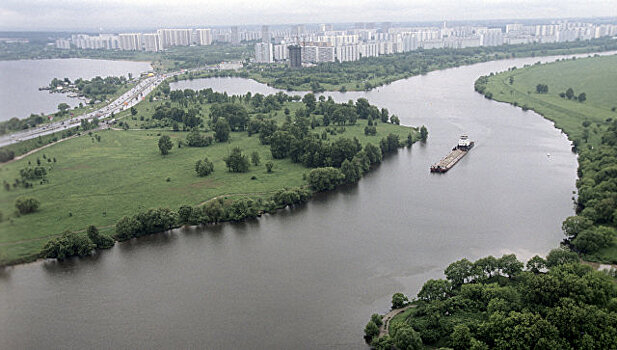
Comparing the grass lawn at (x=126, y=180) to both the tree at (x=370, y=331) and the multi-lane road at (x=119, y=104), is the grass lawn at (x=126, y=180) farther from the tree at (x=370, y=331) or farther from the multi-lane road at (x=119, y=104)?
the tree at (x=370, y=331)

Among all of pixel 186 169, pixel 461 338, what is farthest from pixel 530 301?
pixel 186 169

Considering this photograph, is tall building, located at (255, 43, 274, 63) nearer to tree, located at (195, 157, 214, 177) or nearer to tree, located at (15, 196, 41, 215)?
tree, located at (195, 157, 214, 177)

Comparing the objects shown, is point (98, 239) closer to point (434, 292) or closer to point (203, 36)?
point (434, 292)

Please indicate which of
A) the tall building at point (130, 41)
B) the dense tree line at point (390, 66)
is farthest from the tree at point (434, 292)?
the tall building at point (130, 41)

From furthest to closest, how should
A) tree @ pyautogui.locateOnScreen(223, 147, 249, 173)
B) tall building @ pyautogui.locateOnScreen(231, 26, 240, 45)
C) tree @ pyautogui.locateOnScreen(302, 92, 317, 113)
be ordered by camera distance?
tall building @ pyautogui.locateOnScreen(231, 26, 240, 45)
tree @ pyautogui.locateOnScreen(302, 92, 317, 113)
tree @ pyautogui.locateOnScreen(223, 147, 249, 173)

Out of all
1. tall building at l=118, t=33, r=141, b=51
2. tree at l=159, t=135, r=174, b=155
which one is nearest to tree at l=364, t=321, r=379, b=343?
tree at l=159, t=135, r=174, b=155
